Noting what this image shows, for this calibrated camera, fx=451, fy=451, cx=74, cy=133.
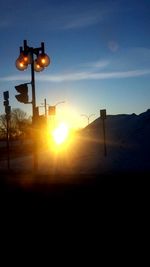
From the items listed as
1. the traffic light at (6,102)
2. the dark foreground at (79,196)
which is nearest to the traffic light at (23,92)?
the dark foreground at (79,196)

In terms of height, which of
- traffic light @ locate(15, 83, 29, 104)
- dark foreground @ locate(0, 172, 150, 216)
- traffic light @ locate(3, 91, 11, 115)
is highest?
traffic light @ locate(3, 91, 11, 115)

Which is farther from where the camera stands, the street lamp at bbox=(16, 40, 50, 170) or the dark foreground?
the street lamp at bbox=(16, 40, 50, 170)

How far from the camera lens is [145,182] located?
552 inches

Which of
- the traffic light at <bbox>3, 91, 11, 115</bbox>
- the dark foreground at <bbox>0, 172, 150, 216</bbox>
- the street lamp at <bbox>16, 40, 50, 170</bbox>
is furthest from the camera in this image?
the traffic light at <bbox>3, 91, 11, 115</bbox>

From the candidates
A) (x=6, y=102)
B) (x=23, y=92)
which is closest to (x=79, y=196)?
(x=23, y=92)

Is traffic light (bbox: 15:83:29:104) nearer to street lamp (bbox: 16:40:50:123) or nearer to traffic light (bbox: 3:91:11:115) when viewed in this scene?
street lamp (bbox: 16:40:50:123)

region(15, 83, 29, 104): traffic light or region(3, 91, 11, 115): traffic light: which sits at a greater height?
region(3, 91, 11, 115): traffic light

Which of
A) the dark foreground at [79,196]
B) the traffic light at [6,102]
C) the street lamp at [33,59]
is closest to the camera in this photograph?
the dark foreground at [79,196]

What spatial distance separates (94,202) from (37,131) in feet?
21.9

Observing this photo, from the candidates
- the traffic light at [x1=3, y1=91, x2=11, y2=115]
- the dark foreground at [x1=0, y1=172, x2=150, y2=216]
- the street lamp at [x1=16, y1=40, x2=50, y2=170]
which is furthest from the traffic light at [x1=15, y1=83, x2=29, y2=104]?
the traffic light at [x1=3, y1=91, x2=11, y2=115]

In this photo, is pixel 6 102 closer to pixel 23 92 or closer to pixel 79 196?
pixel 23 92

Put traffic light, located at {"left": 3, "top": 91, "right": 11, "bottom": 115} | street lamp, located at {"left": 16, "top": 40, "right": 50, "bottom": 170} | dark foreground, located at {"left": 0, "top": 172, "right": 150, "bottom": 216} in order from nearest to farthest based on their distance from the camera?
dark foreground, located at {"left": 0, "top": 172, "right": 150, "bottom": 216}
street lamp, located at {"left": 16, "top": 40, "right": 50, "bottom": 170}
traffic light, located at {"left": 3, "top": 91, "right": 11, "bottom": 115}

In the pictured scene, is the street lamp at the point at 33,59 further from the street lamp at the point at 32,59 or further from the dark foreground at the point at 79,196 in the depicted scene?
the dark foreground at the point at 79,196

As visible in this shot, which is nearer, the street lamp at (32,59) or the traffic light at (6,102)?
the street lamp at (32,59)
